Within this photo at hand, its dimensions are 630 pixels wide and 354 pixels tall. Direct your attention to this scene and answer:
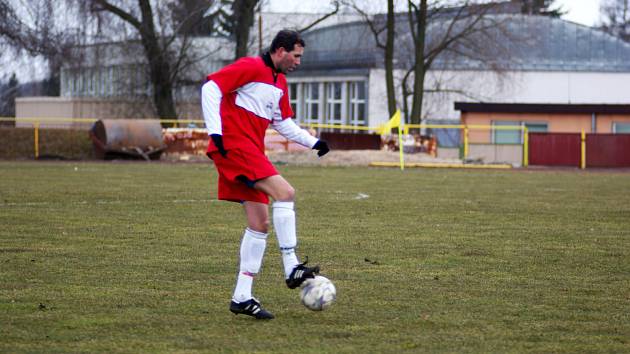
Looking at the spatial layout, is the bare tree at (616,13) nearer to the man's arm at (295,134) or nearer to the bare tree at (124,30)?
the bare tree at (124,30)

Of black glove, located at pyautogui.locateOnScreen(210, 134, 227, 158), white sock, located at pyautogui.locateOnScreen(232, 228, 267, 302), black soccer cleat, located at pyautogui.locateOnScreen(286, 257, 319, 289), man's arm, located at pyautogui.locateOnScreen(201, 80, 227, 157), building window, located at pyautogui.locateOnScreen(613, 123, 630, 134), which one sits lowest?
black soccer cleat, located at pyautogui.locateOnScreen(286, 257, 319, 289)

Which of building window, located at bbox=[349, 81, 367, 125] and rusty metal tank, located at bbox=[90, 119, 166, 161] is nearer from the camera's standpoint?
rusty metal tank, located at bbox=[90, 119, 166, 161]

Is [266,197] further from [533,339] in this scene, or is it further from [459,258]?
[459,258]

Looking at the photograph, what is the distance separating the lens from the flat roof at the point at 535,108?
45500 mm

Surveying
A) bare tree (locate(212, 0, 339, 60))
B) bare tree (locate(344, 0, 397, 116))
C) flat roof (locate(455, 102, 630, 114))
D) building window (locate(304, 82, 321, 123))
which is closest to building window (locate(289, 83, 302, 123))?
building window (locate(304, 82, 321, 123))

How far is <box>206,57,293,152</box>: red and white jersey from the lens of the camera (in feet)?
23.8

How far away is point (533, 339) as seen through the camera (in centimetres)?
650

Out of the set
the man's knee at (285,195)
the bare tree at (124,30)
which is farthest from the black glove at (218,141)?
the bare tree at (124,30)

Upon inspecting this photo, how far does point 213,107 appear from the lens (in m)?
7.21

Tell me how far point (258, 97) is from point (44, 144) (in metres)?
31.1

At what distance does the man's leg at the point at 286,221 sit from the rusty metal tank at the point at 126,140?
1133 inches

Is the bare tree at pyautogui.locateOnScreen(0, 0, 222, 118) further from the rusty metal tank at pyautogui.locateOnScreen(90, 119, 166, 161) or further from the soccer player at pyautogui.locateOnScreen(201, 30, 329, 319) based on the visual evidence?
the soccer player at pyautogui.locateOnScreen(201, 30, 329, 319)

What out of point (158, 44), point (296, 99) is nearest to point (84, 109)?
point (158, 44)

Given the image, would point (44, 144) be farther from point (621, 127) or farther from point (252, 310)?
point (252, 310)
